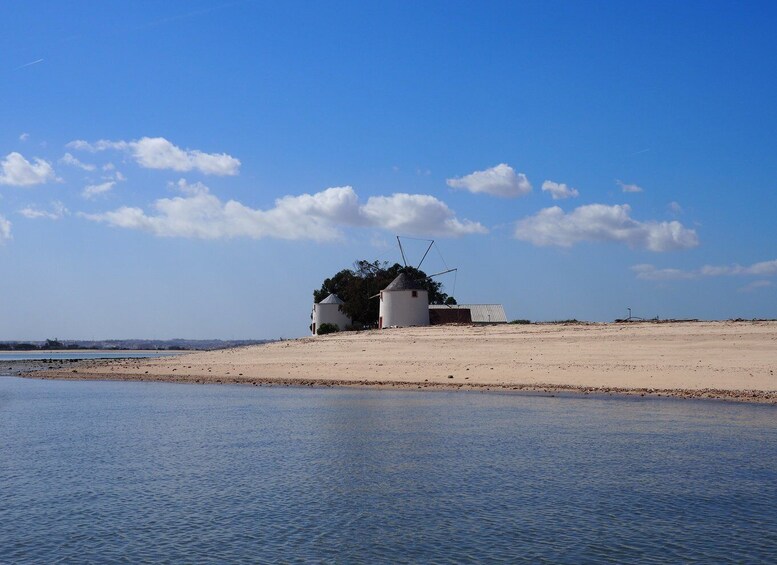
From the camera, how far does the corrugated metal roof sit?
84125 millimetres

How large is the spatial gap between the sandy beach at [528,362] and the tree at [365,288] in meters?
28.0

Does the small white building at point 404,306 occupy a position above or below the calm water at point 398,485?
above

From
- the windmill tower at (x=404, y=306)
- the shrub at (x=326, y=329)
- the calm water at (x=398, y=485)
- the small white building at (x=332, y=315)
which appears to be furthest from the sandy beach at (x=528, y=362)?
the small white building at (x=332, y=315)

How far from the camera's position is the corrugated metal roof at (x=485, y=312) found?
8412 cm

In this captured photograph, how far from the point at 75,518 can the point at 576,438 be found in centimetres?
1221

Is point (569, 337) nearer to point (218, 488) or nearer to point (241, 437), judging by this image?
point (241, 437)

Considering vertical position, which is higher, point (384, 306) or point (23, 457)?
point (384, 306)

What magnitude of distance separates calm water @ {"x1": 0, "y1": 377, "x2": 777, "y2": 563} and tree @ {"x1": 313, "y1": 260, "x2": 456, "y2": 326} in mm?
53623

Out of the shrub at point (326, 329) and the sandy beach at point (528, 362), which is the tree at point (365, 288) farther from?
the sandy beach at point (528, 362)

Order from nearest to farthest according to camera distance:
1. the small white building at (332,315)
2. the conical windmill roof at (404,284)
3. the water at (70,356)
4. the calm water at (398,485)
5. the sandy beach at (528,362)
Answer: the calm water at (398,485)
the sandy beach at (528,362)
the conical windmill roof at (404,284)
the small white building at (332,315)
the water at (70,356)

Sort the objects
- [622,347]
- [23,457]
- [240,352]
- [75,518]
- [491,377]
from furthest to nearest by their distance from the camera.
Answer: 1. [240,352]
2. [622,347]
3. [491,377]
4. [23,457]
5. [75,518]

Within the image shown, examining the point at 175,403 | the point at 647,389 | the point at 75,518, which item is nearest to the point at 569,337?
the point at 647,389

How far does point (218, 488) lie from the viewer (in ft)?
49.1

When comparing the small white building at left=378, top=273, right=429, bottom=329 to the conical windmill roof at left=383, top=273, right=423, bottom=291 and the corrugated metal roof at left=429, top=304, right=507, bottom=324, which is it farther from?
the corrugated metal roof at left=429, top=304, right=507, bottom=324
